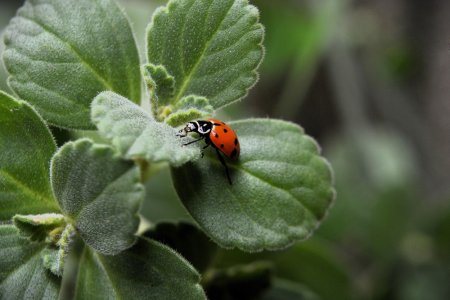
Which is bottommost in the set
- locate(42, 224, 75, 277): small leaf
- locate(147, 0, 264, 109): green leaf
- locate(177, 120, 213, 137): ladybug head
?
locate(42, 224, 75, 277): small leaf

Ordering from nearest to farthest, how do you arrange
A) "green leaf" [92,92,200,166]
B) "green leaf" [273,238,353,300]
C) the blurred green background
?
"green leaf" [92,92,200,166] < "green leaf" [273,238,353,300] < the blurred green background

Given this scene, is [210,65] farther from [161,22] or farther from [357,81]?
[357,81]

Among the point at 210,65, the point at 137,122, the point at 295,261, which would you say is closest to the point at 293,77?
the point at 295,261

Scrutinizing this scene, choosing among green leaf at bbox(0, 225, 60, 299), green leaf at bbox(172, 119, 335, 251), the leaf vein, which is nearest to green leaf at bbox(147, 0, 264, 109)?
the leaf vein

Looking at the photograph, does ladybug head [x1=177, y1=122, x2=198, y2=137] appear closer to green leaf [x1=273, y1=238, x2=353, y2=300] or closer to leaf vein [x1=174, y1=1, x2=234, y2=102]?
leaf vein [x1=174, y1=1, x2=234, y2=102]

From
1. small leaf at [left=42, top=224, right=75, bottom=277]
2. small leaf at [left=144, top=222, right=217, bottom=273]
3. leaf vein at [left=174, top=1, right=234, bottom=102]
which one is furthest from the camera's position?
small leaf at [left=144, top=222, right=217, bottom=273]

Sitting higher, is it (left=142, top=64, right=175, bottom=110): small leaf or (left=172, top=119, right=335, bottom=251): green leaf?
(left=142, top=64, right=175, bottom=110): small leaf

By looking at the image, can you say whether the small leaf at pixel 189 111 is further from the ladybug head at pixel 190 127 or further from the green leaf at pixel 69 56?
the green leaf at pixel 69 56

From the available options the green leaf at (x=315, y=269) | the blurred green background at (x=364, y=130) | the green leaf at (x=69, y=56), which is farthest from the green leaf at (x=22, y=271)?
the green leaf at (x=315, y=269)
